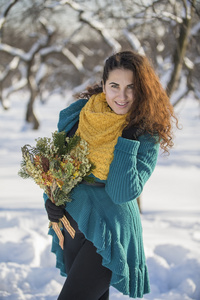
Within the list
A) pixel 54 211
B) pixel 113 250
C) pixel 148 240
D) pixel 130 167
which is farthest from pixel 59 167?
pixel 148 240

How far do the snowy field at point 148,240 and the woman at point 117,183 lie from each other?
2.16ft

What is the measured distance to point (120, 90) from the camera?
1.73 meters

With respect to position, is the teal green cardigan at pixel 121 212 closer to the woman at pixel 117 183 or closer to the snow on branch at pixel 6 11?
the woman at pixel 117 183

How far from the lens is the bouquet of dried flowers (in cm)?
165

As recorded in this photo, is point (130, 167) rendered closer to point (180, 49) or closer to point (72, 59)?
point (180, 49)

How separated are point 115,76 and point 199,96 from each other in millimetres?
6484

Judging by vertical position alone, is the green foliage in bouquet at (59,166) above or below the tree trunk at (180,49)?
below

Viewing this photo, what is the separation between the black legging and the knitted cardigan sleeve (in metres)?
0.32

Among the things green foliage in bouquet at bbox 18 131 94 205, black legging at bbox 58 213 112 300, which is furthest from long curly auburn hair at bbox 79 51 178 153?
black legging at bbox 58 213 112 300

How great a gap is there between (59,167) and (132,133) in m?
0.41

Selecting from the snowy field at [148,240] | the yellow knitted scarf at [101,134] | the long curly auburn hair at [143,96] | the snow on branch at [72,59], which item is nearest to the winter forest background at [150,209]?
the snowy field at [148,240]

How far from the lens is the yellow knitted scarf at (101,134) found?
1724 mm

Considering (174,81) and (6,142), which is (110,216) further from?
(6,142)

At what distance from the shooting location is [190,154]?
9492 mm
